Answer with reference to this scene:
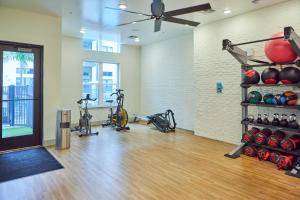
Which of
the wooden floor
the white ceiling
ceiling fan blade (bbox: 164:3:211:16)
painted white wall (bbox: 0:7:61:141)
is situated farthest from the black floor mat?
ceiling fan blade (bbox: 164:3:211:16)

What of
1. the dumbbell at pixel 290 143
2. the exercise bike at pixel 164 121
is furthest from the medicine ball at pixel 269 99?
the exercise bike at pixel 164 121

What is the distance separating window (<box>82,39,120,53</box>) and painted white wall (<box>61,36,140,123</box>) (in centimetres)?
19

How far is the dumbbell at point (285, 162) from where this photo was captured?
412 cm

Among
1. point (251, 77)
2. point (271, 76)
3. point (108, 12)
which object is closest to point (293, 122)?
point (271, 76)

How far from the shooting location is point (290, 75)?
4.23 m

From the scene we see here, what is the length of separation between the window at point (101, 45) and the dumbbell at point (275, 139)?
21.6 feet

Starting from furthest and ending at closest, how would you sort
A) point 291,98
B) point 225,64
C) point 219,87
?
point 219,87 < point 225,64 < point 291,98

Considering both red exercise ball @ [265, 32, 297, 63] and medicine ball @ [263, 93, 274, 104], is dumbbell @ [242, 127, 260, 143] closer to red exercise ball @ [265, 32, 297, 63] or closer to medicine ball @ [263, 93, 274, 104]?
medicine ball @ [263, 93, 274, 104]

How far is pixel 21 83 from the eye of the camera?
5.48 meters

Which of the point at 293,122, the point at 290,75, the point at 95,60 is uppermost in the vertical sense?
the point at 95,60

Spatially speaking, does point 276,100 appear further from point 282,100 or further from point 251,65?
Answer: point 251,65

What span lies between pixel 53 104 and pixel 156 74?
4305mm

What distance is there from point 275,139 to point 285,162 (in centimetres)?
49

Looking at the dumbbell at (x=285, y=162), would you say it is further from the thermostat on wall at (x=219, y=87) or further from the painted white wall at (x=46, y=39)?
the painted white wall at (x=46, y=39)
